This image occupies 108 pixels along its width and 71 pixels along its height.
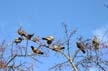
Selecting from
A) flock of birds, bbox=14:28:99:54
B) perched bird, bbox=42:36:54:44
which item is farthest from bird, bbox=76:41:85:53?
perched bird, bbox=42:36:54:44

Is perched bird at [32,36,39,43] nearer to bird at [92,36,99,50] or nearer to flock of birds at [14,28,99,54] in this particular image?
flock of birds at [14,28,99,54]

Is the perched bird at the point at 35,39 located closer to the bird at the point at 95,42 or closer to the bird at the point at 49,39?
the bird at the point at 49,39

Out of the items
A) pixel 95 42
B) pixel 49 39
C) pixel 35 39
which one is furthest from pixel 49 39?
pixel 95 42

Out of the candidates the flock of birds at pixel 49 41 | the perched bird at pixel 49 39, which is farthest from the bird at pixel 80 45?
the perched bird at pixel 49 39

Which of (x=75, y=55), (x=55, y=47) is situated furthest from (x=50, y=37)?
(x=75, y=55)

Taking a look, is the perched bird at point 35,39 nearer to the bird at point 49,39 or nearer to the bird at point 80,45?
the bird at point 49,39

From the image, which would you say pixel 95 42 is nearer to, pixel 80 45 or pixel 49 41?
pixel 80 45

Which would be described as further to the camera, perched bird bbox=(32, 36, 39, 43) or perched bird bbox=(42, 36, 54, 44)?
perched bird bbox=(32, 36, 39, 43)

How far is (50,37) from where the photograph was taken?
10.2 m

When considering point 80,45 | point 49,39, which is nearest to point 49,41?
point 49,39

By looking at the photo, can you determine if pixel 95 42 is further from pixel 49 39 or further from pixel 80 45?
pixel 49 39

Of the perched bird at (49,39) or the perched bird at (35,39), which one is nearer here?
the perched bird at (49,39)

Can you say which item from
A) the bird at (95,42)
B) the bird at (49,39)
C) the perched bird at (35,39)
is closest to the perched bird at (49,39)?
the bird at (49,39)

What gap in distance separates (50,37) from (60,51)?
0.65 metres
